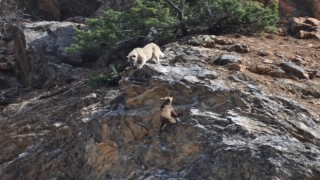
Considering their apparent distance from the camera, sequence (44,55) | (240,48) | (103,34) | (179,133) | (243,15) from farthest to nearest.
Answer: (44,55) → (103,34) → (243,15) → (240,48) → (179,133)

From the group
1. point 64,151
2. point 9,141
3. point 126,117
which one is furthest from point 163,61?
point 9,141

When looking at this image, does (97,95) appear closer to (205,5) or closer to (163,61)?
(163,61)

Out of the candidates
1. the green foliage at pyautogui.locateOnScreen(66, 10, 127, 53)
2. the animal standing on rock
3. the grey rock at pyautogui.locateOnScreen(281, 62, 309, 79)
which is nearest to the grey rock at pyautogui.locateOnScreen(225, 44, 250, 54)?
the grey rock at pyautogui.locateOnScreen(281, 62, 309, 79)

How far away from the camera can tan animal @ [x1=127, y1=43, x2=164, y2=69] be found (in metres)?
14.2

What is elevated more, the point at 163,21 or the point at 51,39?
the point at 163,21

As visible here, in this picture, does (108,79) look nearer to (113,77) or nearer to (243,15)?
(113,77)

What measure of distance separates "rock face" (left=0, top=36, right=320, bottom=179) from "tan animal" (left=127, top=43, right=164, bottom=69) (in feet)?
0.94

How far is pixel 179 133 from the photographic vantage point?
12.0 m

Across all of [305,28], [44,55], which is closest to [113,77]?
[44,55]

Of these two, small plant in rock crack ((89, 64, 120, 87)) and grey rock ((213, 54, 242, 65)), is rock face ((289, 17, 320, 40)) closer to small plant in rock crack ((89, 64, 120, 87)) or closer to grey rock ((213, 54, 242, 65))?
grey rock ((213, 54, 242, 65))

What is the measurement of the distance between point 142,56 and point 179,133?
2939mm

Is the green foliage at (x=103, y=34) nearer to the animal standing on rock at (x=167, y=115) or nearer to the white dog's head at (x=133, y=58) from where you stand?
the white dog's head at (x=133, y=58)

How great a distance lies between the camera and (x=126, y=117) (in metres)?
13.1

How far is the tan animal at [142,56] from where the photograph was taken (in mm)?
14188
